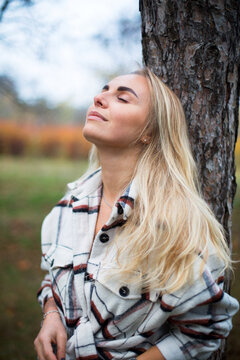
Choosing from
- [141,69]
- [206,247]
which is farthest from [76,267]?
[141,69]

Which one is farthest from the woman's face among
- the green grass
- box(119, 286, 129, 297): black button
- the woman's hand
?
the green grass

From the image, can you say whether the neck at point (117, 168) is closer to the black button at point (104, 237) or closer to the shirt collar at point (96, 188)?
the shirt collar at point (96, 188)

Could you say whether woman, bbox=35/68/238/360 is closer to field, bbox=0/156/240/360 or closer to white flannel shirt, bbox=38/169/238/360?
white flannel shirt, bbox=38/169/238/360

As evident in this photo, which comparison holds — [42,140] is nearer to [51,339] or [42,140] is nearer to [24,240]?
[24,240]

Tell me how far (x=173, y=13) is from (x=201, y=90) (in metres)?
0.50

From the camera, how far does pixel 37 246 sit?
611 cm

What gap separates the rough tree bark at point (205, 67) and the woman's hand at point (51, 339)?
121 centimetres

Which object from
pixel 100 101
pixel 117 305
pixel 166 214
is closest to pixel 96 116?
pixel 100 101

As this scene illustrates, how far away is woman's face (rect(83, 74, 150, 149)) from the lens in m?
1.79

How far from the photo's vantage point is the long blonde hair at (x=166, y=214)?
5.14ft

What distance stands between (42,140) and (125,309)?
10838 mm

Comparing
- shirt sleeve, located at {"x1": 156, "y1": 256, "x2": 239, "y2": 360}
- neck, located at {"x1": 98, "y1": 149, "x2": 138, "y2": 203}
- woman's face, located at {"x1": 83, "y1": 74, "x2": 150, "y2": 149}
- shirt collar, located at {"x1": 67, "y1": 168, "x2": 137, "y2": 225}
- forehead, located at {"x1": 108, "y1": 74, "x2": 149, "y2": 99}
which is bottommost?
shirt sleeve, located at {"x1": 156, "y1": 256, "x2": 239, "y2": 360}

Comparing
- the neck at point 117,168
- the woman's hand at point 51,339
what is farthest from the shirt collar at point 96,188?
the woman's hand at point 51,339

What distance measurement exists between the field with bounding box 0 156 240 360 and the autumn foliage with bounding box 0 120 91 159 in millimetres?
321
